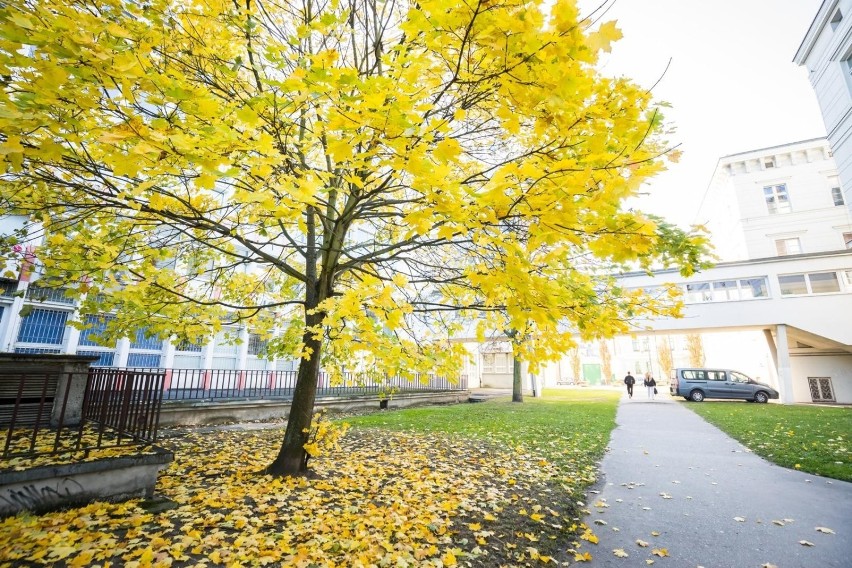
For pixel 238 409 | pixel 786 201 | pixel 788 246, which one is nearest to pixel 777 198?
pixel 786 201

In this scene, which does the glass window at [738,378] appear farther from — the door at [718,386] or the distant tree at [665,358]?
the distant tree at [665,358]

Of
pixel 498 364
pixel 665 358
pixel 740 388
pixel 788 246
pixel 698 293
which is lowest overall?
pixel 740 388

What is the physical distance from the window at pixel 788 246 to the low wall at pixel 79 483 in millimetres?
33393

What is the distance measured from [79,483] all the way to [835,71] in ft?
69.9

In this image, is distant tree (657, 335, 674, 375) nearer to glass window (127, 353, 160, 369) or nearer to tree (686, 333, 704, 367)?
tree (686, 333, 704, 367)

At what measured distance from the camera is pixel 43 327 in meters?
10.2

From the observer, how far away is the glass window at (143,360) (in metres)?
11.8

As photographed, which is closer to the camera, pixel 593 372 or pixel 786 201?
pixel 786 201

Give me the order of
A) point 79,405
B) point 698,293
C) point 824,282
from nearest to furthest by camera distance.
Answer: point 79,405, point 824,282, point 698,293

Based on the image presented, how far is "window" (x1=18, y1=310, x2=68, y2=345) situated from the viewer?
9.95 m

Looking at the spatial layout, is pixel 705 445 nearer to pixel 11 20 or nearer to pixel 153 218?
pixel 153 218

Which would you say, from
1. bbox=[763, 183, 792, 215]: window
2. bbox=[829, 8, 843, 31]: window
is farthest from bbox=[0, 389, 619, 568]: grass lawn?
bbox=[763, 183, 792, 215]: window

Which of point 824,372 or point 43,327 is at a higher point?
point 43,327

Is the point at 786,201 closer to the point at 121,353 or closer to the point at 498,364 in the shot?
the point at 498,364
